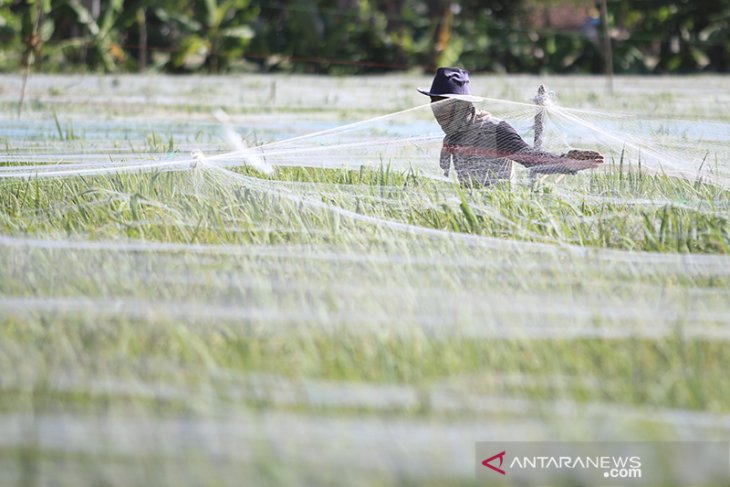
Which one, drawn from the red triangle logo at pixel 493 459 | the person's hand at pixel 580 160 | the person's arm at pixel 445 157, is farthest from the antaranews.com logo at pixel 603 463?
the person's arm at pixel 445 157

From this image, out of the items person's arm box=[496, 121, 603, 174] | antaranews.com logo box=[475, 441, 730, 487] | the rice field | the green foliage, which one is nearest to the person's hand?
person's arm box=[496, 121, 603, 174]

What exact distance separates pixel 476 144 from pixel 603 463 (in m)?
2.41

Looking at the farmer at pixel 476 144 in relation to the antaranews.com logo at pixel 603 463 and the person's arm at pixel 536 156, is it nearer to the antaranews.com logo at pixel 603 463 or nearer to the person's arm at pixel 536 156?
the person's arm at pixel 536 156

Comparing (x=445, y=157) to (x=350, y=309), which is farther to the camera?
(x=445, y=157)

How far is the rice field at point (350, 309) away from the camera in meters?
2.29

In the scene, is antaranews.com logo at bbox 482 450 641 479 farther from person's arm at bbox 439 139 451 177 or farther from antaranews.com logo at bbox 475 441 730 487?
person's arm at bbox 439 139 451 177

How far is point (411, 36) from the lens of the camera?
16.8 m

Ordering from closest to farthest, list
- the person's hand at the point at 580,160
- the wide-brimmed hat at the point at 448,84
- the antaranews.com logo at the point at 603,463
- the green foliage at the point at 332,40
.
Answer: the antaranews.com logo at the point at 603,463 < the person's hand at the point at 580,160 < the wide-brimmed hat at the point at 448,84 < the green foliage at the point at 332,40

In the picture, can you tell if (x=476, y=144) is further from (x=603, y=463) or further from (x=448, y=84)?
(x=603, y=463)

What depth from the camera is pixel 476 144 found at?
179 inches

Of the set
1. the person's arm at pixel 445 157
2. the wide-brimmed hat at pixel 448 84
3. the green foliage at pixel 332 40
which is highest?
the green foliage at pixel 332 40

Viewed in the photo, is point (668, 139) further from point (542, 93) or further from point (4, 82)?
point (4, 82)

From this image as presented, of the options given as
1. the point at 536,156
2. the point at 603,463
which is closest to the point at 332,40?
the point at 536,156

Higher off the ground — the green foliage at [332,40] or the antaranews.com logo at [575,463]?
the green foliage at [332,40]
